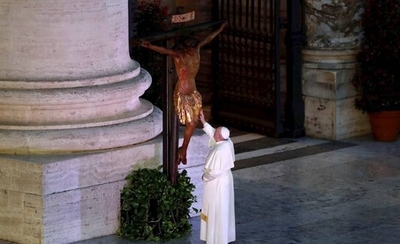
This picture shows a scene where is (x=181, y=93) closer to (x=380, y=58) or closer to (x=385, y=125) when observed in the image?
(x=380, y=58)

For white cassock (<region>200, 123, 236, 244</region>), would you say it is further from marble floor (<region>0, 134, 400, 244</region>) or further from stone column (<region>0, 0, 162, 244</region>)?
stone column (<region>0, 0, 162, 244</region>)

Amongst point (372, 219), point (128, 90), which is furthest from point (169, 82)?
point (372, 219)

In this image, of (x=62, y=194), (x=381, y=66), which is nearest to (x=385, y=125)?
(x=381, y=66)

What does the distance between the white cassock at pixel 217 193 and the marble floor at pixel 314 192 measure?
0.42 meters

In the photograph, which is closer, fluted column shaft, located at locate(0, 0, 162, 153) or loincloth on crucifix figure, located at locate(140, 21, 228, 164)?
loincloth on crucifix figure, located at locate(140, 21, 228, 164)

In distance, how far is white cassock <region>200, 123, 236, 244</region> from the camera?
11797mm

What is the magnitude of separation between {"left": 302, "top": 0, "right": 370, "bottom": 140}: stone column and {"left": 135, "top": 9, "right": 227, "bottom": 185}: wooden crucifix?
456 cm

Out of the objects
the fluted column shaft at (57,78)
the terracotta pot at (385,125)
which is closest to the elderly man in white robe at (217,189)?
the fluted column shaft at (57,78)

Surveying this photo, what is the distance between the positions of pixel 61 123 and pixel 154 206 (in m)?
1.07

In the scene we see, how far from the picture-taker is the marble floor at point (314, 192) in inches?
496

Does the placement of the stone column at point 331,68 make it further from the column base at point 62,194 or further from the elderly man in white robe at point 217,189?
the elderly man in white robe at point 217,189

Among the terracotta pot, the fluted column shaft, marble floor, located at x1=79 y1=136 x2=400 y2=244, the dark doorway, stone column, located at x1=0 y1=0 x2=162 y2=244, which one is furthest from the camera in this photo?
the dark doorway

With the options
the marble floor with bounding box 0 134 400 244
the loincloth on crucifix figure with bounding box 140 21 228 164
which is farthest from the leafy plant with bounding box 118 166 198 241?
the loincloth on crucifix figure with bounding box 140 21 228 164

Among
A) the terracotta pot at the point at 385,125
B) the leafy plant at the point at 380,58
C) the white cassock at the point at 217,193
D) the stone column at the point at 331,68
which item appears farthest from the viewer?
the stone column at the point at 331,68
